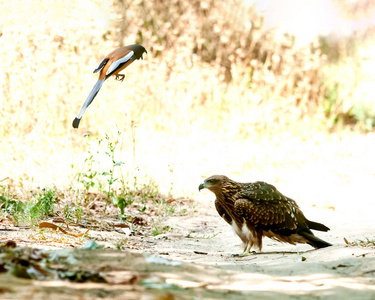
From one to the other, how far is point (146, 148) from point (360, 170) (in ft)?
11.9

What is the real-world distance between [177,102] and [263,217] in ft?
23.1

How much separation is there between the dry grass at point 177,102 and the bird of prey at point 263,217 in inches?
100

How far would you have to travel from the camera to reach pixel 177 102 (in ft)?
41.8

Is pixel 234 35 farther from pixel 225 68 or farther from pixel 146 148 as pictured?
pixel 146 148

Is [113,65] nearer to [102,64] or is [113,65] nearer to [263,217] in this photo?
[102,64]

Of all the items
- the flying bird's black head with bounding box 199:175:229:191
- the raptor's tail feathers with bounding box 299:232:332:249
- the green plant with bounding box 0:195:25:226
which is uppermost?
the flying bird's black head with bounding box 199:175:229:191

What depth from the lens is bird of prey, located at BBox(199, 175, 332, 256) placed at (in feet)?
19.5

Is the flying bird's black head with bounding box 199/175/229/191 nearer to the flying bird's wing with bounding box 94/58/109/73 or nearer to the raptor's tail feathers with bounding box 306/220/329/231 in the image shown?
the raptor's tail feathers with bounding box 306/220/329/231

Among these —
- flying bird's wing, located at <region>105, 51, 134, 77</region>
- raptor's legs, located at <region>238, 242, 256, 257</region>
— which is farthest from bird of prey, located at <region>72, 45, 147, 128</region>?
raptor's legs, located at <region>238, 242, 256, 257</region>

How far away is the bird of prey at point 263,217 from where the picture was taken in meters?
5.93

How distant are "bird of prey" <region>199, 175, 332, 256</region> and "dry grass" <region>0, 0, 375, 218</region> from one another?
8.37 ft

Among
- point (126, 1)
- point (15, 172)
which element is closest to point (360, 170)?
point (15, 172)

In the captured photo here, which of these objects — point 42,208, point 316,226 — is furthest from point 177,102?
point 316,226

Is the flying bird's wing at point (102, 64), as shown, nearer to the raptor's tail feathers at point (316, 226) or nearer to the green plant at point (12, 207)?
the green plant at point (12, 207)
